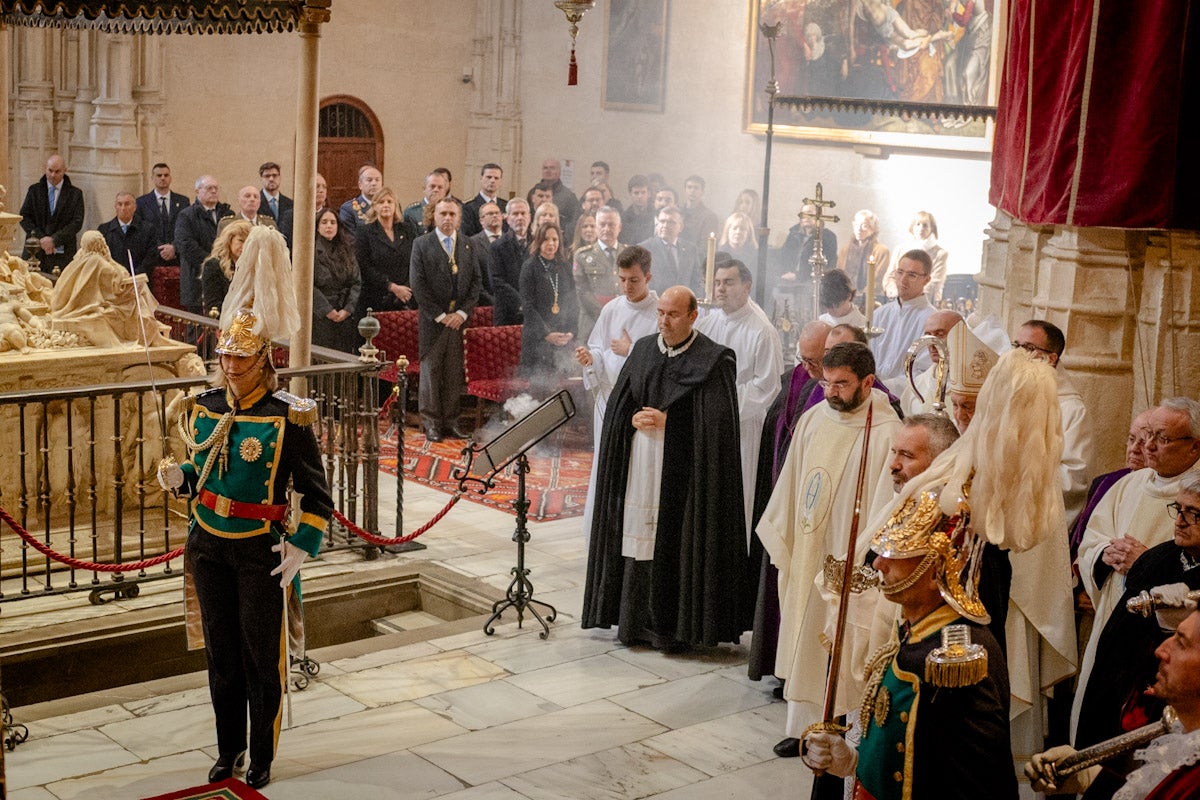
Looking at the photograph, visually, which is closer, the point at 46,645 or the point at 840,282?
the point at 46,645

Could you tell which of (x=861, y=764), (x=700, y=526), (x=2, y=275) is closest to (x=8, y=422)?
(x=2, y=275)

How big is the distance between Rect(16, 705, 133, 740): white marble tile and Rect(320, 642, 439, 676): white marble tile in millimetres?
960

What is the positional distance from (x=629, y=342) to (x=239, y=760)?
326 centimetres

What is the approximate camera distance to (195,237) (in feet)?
41.4

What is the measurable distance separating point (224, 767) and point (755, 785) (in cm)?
196

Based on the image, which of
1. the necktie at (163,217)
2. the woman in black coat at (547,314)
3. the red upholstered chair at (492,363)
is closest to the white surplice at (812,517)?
the woman in black coat at (547,314)

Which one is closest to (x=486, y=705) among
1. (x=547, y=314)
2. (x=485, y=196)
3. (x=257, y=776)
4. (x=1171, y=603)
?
(x=257, y=776)

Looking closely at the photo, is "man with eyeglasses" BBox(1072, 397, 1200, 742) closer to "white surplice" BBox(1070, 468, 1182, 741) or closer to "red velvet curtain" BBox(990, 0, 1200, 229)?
"white surplice" BBox(1070, 468, 1182, 741)

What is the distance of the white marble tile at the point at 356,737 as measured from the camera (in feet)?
19.0

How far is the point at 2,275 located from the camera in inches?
336

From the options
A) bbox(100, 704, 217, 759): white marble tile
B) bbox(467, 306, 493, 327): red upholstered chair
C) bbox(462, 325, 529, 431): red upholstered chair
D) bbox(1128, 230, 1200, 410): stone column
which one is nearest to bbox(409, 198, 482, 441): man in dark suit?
bbox(462, 325, 529, 431): red upholstered chair

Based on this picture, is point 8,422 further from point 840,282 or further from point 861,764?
point 861,764

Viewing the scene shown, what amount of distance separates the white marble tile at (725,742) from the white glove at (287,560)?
1599 millimetres

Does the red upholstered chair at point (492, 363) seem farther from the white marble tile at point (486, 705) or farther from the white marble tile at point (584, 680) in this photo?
the white marble tile at point (486, 705)
